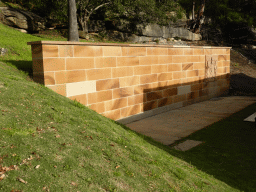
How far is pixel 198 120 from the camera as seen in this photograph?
27.1ft

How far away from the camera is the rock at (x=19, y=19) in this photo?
707 inches

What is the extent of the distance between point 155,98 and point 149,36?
15.4 m

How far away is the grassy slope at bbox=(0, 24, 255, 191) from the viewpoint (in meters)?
2.58

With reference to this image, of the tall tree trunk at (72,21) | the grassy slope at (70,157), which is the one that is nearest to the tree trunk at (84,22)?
the tall tree trunk at (72,21)

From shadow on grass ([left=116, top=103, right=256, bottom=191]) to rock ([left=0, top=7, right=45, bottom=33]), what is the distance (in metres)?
15.7

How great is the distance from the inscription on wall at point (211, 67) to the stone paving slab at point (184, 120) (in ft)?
4.54

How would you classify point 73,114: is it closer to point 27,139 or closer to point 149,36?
point 27,139

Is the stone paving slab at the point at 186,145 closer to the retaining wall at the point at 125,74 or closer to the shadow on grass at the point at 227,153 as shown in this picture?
the shadow on grass at the point at 227,153

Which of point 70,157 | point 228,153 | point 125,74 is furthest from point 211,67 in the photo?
point 70,157

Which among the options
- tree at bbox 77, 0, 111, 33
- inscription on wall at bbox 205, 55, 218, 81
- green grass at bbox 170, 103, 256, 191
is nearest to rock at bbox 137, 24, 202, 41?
tree at bbox 77, 0, 111, 33

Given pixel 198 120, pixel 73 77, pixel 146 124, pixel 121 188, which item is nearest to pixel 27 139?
pixel 121 188

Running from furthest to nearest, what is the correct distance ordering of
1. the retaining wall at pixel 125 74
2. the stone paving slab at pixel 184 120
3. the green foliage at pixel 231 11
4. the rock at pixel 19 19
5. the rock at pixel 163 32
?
the green foliage at pixel 231 11
the rock at pixel 163 32
the rock at pixel 19 19
the stone paving slab at pixel 184 120
the retaining wall at pixel 125 74

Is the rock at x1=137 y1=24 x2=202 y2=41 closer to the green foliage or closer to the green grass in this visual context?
the green foliage

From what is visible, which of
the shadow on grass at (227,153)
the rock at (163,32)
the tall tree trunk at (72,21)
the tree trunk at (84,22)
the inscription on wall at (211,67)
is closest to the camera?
the shadow on grass at (227,153)
